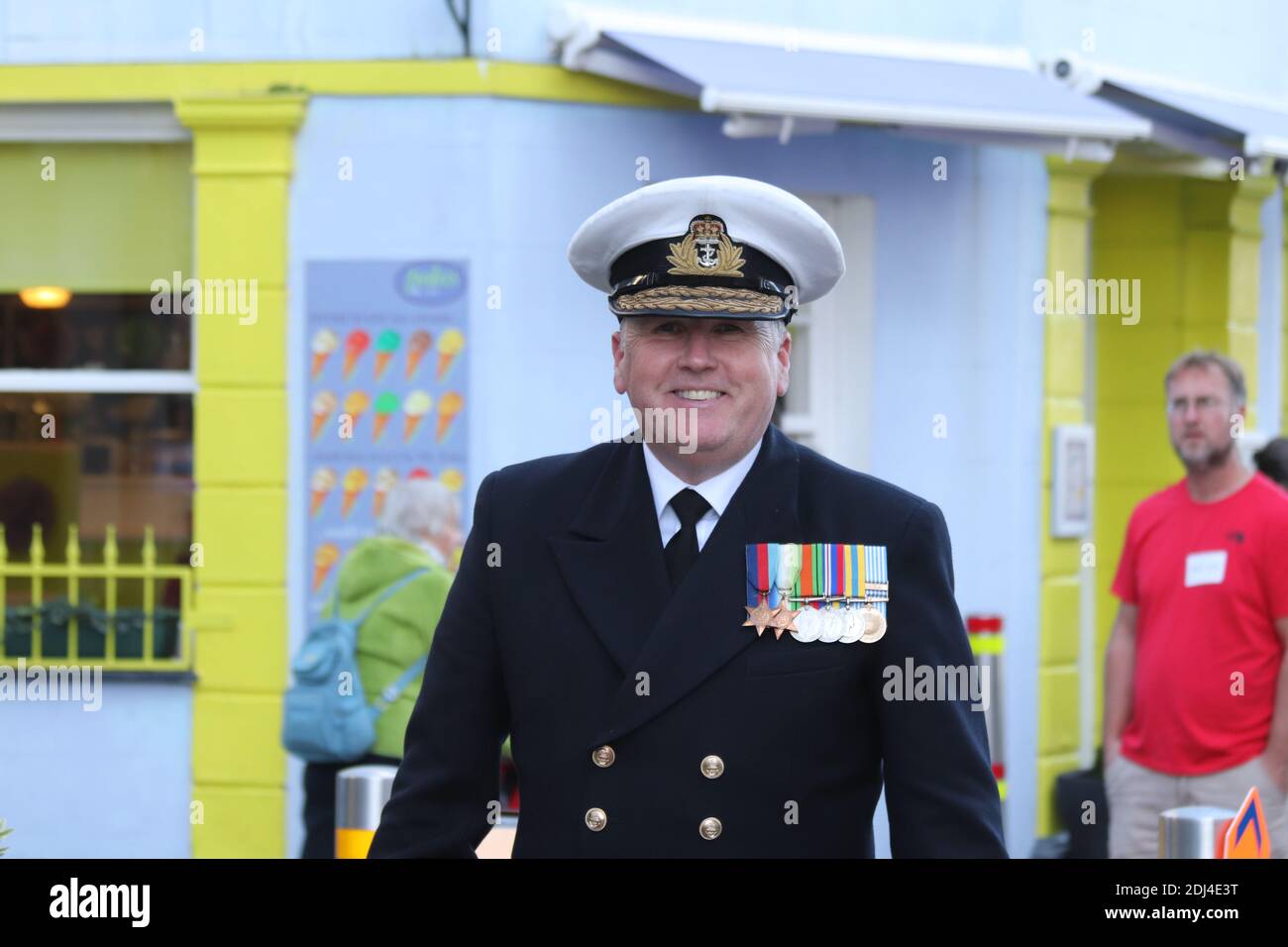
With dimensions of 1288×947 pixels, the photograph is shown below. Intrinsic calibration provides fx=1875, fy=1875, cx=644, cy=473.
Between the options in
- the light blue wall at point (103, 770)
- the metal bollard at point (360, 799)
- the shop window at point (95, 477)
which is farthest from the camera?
the shop window at point (95, 477)

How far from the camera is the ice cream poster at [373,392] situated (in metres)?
7.08

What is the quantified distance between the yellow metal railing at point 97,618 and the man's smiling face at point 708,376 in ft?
16.8

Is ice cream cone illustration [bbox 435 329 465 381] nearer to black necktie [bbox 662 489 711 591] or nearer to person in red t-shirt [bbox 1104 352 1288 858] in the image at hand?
person in red t-shirt [bbox 1104 352 1288 858]

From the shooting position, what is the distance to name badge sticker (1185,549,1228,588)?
18.3 feet

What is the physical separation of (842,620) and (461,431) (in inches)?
186

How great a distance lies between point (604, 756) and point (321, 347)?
495 cm

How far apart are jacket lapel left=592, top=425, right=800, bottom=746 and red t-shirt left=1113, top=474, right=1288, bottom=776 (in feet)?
11.0

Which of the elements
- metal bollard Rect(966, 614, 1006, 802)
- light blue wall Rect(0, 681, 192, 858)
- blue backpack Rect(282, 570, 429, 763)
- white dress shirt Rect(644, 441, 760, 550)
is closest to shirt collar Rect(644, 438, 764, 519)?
white dress shirt Rect(644, 441, 760, 550)

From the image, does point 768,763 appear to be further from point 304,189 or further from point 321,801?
point 304,189

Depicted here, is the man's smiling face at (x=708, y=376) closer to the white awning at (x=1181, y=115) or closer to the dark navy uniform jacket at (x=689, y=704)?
the dark navy uniform jacket at (x=689, y=704)

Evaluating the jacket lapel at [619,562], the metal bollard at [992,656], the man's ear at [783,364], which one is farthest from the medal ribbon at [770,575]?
the metal bollard at [992,656]

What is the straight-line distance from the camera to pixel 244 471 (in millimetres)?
7207

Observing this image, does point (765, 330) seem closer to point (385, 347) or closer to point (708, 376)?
point (708, 376)

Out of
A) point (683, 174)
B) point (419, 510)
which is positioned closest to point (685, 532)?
point (419, 510)
